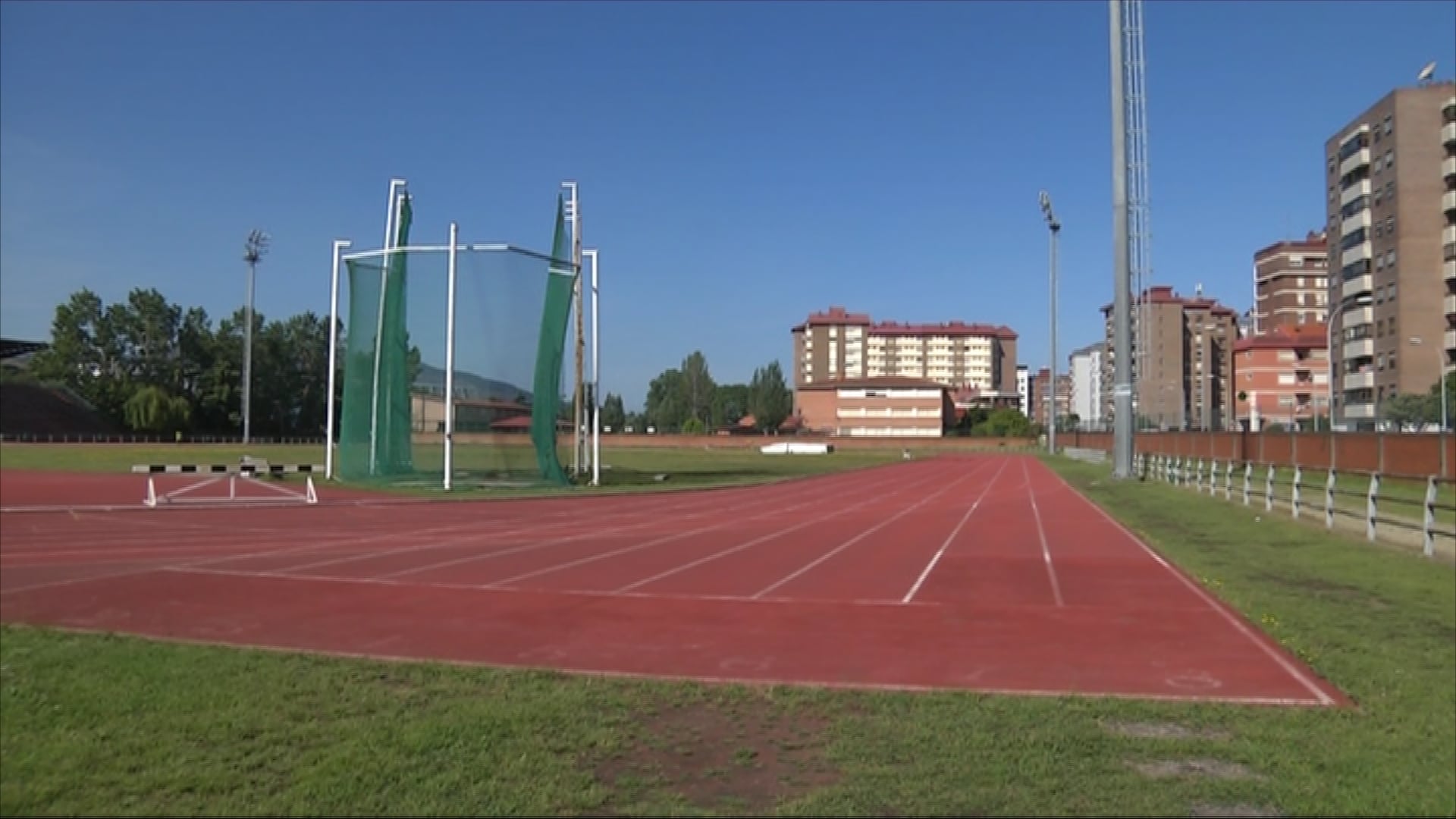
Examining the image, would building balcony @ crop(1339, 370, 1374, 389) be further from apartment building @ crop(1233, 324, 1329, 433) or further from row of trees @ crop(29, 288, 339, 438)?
row of trees @ crop(29, 288, 339, 438)

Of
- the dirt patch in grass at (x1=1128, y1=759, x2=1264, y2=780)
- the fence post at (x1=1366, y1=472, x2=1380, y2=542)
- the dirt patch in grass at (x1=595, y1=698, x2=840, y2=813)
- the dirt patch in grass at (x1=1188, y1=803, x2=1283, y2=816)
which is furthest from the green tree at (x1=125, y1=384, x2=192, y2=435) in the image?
the dirt patch in grass at (x1=1188, y1=803, x2=1283, y2=816)

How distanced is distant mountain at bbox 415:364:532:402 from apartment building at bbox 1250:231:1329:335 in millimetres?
85942

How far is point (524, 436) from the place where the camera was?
3269cm

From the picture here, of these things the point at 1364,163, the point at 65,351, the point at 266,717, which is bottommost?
the point at 266,717

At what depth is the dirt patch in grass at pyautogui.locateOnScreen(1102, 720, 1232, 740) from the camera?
19.8ft

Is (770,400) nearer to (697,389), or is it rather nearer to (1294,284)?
(697,389)

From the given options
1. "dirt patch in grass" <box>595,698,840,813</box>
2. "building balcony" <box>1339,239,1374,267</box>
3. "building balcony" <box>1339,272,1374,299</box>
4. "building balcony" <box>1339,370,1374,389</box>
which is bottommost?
"dirt patch in grass" <box>595,698,840,813</box>

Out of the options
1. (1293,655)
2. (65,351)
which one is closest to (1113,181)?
(1293,655)

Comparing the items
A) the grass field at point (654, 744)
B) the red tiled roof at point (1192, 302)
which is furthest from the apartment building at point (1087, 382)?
the grass field at point (654, 744)

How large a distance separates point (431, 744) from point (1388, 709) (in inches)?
214

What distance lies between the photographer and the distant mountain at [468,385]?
31156 mm

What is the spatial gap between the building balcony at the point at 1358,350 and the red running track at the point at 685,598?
57151 mm

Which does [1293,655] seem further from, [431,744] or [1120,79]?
[1120,79]

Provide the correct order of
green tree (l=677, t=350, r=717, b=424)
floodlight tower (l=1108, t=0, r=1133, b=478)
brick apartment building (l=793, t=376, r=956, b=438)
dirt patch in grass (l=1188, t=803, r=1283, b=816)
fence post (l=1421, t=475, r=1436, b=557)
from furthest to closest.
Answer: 1. green tree (l=677, t=350, r=717, b=424)
2. brick apartment building (l=793, t=376, r=956, b=438)
3. floodlight tower (l=1108, t=0, r=1133, b=478)
4. fence post (l=1421, t=475, r=1436, b=557)
5. dirt patch in grass (l=1188, t=803, r=1283, b=816)
